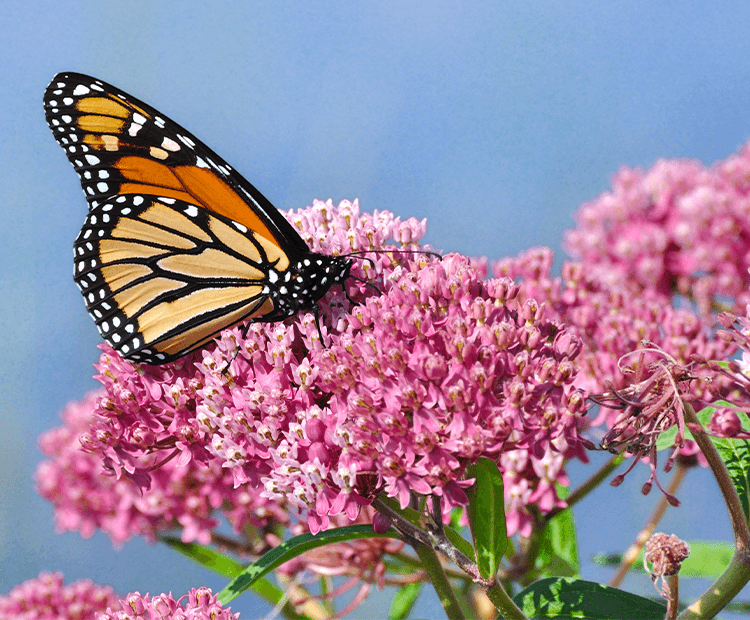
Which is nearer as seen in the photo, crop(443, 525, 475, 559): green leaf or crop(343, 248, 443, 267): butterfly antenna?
crop(443, 525, 475, 559): green leaf

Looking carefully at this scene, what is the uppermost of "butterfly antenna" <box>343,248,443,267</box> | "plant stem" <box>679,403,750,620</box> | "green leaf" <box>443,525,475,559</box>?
"butterfly antenna" <box>343,248,443,267</box>

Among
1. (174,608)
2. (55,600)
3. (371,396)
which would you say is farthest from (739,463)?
(55,600)

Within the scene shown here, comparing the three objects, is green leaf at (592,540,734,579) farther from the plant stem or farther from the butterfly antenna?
the butterfly antenna

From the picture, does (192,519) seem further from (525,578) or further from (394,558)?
(525,578)

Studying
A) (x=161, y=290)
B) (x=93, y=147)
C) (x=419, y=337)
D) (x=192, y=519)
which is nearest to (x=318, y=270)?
(x=419, y=337)

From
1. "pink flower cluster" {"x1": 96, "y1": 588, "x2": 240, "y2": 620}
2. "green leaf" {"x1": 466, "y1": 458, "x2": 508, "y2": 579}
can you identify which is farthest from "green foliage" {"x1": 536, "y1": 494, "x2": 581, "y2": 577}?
"pink flower cluster" {"x1": 96, "y1": 588, "x2": 240, "y2": 620}

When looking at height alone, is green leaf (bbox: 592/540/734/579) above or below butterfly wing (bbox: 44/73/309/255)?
below

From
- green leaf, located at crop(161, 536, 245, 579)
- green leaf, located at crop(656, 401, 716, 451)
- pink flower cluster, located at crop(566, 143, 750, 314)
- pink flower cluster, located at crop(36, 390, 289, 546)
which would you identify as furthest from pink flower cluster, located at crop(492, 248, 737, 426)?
green leaf, located at crop(161, 536, 245, 579)

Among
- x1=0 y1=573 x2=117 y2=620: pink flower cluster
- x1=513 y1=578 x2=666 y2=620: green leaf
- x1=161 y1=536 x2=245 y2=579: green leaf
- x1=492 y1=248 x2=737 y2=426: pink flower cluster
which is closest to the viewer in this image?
x1=513 y1=578 x2=666 y2=620: green leaf

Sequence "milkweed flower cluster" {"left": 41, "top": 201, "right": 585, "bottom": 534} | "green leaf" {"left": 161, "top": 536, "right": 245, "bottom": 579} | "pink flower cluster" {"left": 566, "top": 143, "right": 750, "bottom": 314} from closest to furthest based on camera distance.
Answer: "milkweed flower cluster" {"left": 41, "top": 201, "right": 585, "bottom": 534}
"green leaf" {"left": 161, "top": 536, "right": 245, "bottom": 579}
"pink flower cluster" {"left": 566, "top": 143, "right": 750, "bottom": 314}
